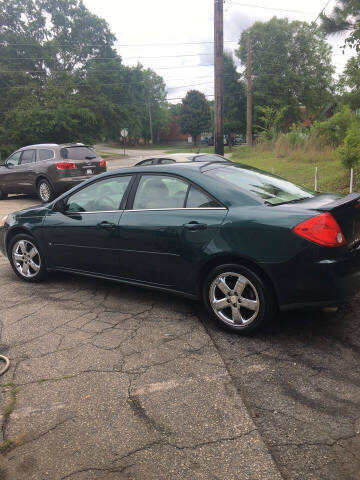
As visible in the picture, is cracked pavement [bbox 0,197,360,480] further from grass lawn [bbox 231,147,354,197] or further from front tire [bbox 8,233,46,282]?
grass lawn [bbox 231,147,354,197]

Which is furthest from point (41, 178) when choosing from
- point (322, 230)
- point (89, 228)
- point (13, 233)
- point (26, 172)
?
point (322, 230)

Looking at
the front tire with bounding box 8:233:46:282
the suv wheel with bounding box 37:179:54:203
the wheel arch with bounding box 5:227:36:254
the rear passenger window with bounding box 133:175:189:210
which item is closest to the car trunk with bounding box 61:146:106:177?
the suv wheel with bounding box 37:179:54:203

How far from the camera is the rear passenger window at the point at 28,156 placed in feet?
40.9

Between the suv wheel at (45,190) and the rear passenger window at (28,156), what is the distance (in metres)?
0.83

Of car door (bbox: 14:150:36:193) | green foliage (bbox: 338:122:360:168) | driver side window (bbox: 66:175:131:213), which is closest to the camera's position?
driver side window (bbox: 66:175:131:213)

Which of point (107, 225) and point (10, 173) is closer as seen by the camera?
point (107, 225)

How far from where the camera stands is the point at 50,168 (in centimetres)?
1191

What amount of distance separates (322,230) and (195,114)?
271 feet

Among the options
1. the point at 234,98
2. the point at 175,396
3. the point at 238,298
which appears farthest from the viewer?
the point at 234,98

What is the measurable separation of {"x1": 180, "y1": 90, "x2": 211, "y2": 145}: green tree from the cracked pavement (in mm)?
81055

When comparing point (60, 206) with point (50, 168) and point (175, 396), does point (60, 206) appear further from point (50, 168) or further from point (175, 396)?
point (50, 168)

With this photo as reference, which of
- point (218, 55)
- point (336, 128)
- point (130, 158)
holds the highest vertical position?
point (218, 55)

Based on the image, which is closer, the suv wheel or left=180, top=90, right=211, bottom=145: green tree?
the suv wheel

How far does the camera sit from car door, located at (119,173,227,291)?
12.6 ft
